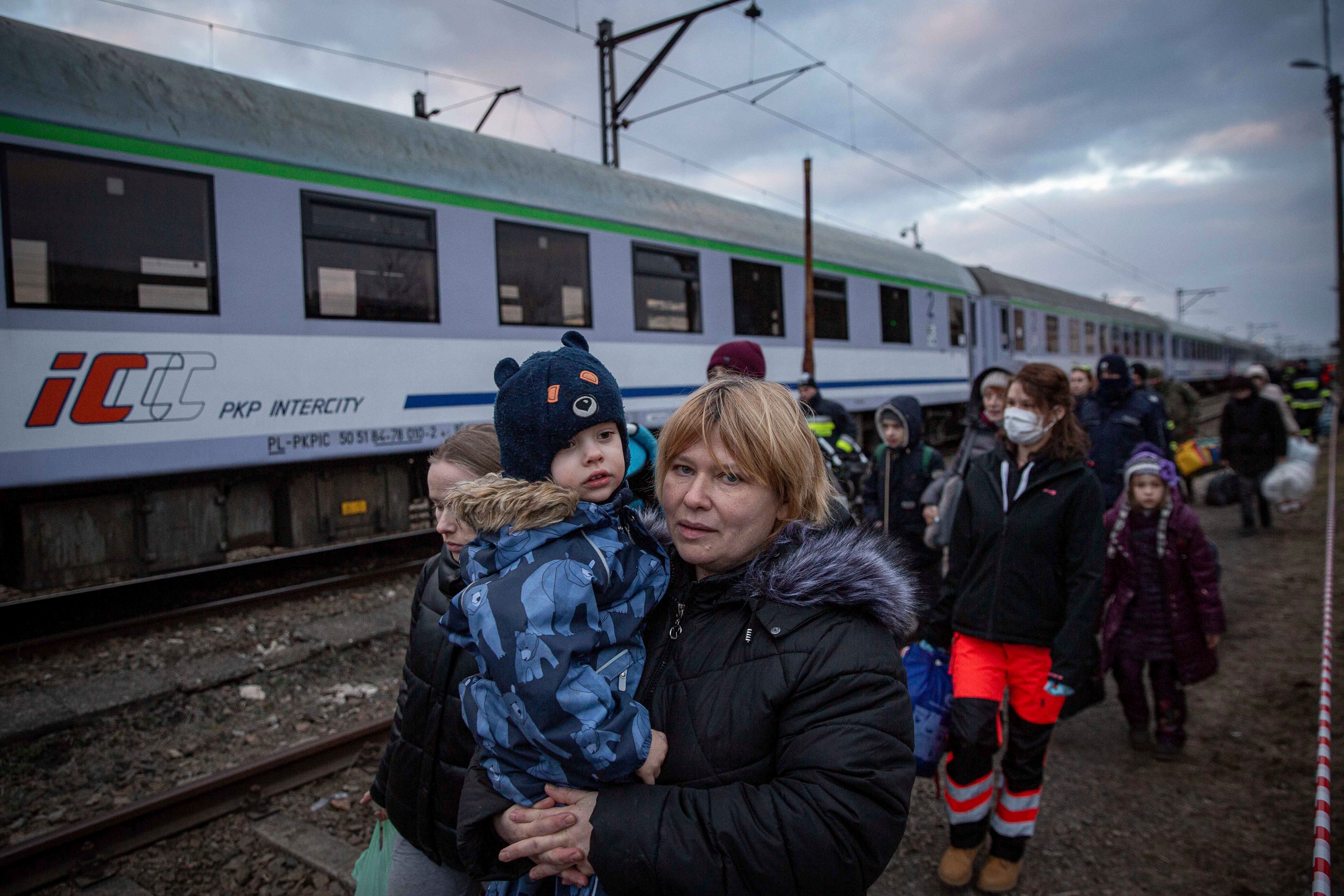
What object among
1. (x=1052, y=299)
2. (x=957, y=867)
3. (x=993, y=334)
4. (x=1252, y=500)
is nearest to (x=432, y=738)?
(x=957, y=867)

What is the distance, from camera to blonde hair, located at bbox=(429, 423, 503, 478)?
6.40 ft

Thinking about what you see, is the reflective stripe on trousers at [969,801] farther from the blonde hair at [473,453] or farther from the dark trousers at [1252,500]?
the dark trousers at [1252,500]

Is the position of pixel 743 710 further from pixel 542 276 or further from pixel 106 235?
pixel 542 276

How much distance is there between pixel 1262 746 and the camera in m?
3.83

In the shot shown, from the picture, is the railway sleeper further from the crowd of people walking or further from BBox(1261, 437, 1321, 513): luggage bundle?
BBox(1261, 437, 1321, 513): luggage bundle

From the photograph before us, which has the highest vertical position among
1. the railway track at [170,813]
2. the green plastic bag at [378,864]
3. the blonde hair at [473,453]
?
the blonde hair at [473,453]

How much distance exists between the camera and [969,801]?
285 centimetres

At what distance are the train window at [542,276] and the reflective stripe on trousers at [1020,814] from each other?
18.7 feet

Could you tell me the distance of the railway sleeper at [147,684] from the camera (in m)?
3.91

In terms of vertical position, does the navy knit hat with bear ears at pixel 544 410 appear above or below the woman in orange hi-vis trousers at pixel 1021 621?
above

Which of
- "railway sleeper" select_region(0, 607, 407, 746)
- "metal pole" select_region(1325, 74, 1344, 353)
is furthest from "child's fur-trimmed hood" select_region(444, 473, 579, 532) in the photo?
"metal pole" select_region(1325, 74, 1344, 353)

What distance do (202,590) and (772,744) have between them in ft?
21.5

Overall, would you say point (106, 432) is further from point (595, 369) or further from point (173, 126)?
point (595, 369)

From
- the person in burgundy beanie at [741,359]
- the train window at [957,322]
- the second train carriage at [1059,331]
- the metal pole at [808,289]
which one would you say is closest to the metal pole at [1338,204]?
the second train carriage at [1059,331]
